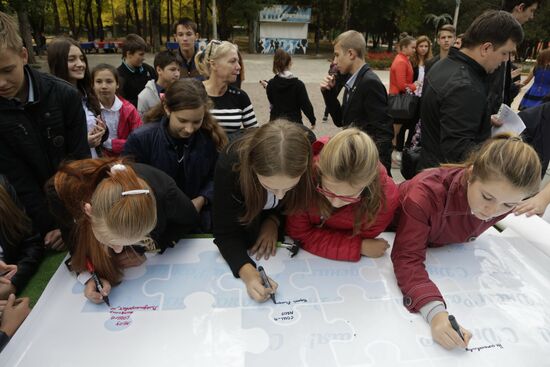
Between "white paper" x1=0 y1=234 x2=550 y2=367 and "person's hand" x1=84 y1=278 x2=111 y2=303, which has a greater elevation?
"person's hand" x1=84 y1=278 x2=111 y2=303

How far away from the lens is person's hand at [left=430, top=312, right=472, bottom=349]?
4.26 ft

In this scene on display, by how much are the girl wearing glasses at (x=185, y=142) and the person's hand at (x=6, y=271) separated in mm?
808

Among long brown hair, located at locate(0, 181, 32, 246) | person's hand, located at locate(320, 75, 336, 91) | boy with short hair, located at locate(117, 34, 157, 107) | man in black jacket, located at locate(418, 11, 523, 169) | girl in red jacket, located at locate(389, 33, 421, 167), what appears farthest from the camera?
girl in red jacket, located at locate(389, 33, 421, 167)

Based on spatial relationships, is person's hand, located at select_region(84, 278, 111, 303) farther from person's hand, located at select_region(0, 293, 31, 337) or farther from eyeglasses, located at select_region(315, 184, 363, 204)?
eyeglasses, located at select_region(315, 184, 363, 204)

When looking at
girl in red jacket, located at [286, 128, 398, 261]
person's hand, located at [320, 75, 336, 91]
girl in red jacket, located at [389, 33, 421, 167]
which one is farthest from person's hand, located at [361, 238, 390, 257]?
girl in red jacket, located at [389, 33, 421, 167]

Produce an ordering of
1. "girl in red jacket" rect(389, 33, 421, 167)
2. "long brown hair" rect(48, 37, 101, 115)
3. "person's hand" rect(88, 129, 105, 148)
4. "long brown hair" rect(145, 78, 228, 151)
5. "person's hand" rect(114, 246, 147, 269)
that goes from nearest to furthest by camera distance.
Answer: "person's hand" rect(114, 246, 147, 269)
"long brown hair" rect(145, 78, 228, 151)
"person's hand" rect(88, 129, 105, 148)
"long brown hair" rect(48, 37, 101, 115)
"girl in red jacket" rect(389, 33, 421, 167)

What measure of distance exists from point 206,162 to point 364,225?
3.39ft

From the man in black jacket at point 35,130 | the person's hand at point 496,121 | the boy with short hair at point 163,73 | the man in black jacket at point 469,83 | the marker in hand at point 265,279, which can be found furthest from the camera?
the boy with short hair at point 163,73

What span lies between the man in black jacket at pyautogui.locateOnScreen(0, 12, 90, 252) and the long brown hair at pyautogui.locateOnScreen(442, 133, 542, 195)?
1953 mm

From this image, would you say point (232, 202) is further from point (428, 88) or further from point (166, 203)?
point (428, 88)

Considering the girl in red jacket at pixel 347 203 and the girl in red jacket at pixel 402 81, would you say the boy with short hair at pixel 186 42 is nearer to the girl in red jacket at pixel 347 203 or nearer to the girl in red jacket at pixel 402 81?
the girl in red jacket at pixel 402 81

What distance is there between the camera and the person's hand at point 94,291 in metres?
1.45

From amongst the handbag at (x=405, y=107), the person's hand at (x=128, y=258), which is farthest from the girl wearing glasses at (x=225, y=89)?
the handbag at (x=405, y=107)

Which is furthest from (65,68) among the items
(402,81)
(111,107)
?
(402,81)
